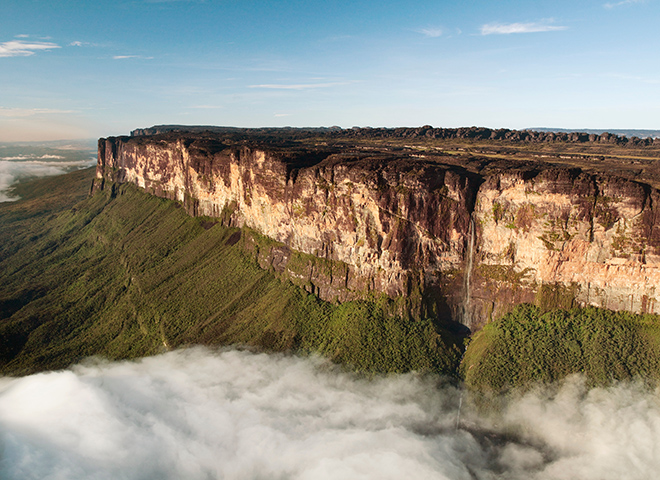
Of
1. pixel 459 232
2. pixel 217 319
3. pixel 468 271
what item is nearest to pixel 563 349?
pixel 468 271

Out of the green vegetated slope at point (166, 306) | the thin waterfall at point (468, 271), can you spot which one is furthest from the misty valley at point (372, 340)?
the green vegetated slope at point (166, 306)

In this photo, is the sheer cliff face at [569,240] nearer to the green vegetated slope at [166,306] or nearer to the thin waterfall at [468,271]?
the thin waterfall at [468,271]

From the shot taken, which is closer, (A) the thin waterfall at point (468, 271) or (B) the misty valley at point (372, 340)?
(B) the misty valley at point (372, 340)

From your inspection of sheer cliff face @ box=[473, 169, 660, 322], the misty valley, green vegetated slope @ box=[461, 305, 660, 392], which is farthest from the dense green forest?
sheer cliff face @ box=[473, 169, 660, 322]

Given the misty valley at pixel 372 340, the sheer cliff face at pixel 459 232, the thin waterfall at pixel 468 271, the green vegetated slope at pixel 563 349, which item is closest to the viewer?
the misty valley at pixel 372 340

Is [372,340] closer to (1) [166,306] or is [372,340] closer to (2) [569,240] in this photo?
(2) [569,240]

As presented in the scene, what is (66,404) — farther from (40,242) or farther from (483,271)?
(40,242)

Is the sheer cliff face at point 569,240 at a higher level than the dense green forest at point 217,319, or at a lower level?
higher
